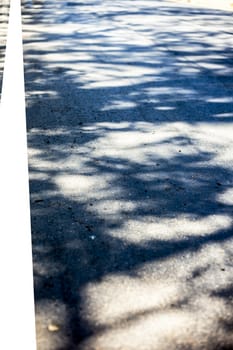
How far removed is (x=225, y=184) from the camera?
4273mm

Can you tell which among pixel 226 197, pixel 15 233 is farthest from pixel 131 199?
pixel 15 233

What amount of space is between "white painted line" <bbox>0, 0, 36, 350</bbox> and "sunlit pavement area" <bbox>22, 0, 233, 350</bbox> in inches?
3.0

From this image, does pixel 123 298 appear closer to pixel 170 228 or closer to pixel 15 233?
pixel 170 228

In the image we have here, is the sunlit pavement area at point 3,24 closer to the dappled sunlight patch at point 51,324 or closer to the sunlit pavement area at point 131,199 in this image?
the sunlit pavement area at point 131,199

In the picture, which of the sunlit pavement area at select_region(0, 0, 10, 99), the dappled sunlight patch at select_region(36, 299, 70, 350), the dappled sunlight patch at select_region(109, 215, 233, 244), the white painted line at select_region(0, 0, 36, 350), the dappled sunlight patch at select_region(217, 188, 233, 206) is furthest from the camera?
the sunlit pavement area at select_region(0, 0, 10, 99)

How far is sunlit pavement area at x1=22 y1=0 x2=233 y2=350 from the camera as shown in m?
2.71

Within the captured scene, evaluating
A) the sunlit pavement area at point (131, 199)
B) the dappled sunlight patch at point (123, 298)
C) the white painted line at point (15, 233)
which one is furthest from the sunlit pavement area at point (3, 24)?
the dappled sunlight patch at point (123, 298)

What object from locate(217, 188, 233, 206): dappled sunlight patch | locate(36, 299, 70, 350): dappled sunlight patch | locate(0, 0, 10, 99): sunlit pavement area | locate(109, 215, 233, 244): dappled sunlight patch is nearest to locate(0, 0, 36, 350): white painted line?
locate(36, 299, 70, 350): dappled sunlight patch

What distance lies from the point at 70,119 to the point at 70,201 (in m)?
2.05

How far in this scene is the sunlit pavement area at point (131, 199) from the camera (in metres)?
2.71

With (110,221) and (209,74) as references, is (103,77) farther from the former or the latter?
(110,221)

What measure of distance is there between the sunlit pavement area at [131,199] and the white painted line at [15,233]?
0.08m

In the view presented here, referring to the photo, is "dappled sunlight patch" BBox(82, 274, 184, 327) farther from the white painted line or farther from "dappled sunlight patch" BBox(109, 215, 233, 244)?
"dappled sunlight patch" BBox(109, 215, 233, 244)

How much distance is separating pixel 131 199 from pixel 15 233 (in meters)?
1.04
